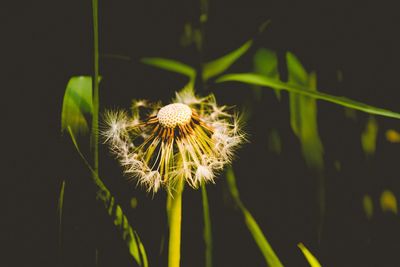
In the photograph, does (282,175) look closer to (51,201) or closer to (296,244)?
(296,244)

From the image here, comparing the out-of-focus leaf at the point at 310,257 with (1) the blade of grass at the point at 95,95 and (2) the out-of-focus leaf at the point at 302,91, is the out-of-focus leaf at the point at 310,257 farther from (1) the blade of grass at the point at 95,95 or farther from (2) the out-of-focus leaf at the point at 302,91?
(1) the blade of grass at the point at 95,95

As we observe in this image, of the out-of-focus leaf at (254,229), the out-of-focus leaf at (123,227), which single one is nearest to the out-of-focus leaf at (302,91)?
the out-of-focus leaf at (254,229)

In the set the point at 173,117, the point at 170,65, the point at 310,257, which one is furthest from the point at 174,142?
the point at 310,257

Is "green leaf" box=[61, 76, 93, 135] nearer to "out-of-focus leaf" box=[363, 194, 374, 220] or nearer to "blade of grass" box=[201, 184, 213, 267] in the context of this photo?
"blade of grass" box=[201, 184, 213, 267]

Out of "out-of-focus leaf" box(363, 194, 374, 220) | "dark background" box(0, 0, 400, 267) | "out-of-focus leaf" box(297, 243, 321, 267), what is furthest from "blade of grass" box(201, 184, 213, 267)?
"out-of-focus leaf" box(363, 194, 374, 220)

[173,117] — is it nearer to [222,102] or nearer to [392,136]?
[222,102]

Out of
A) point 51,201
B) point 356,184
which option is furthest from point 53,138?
point 356,184
